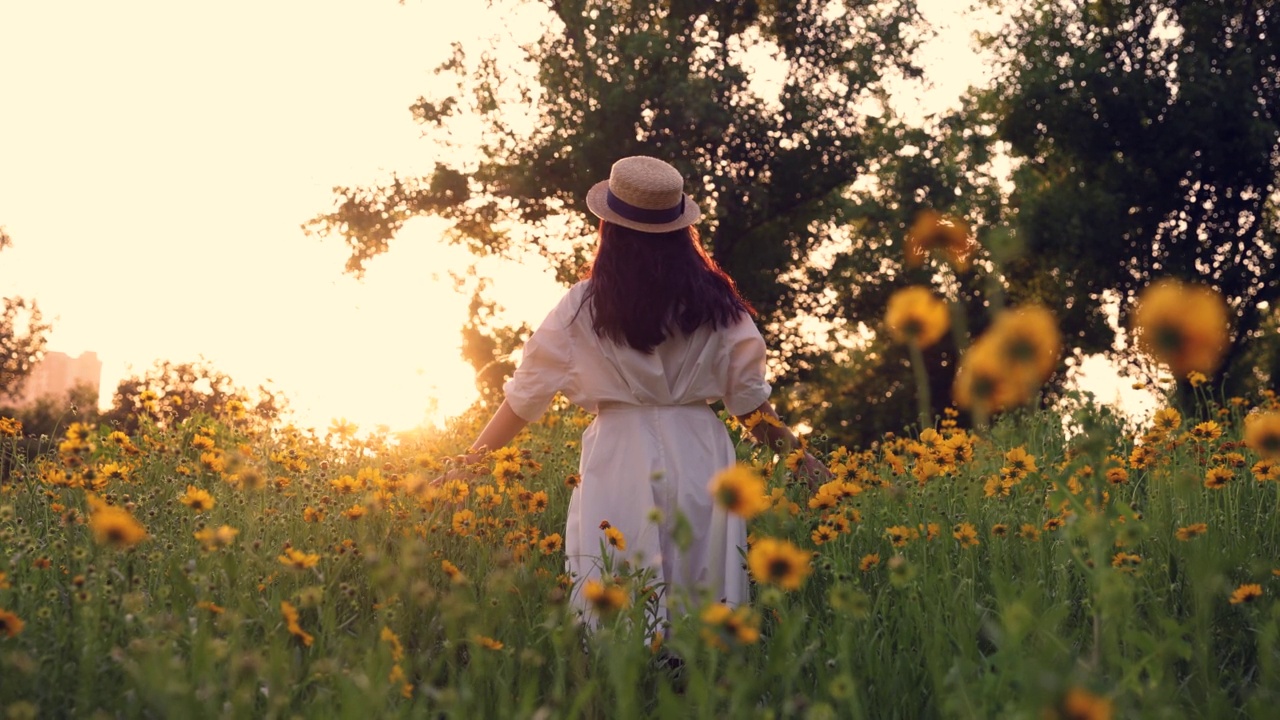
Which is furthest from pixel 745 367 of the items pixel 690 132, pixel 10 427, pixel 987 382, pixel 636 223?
pixel 690 132

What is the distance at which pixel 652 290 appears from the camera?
333 cm

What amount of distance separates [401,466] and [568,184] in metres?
9.77

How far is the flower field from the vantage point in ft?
5.92

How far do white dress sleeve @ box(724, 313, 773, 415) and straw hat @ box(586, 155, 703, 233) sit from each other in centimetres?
39

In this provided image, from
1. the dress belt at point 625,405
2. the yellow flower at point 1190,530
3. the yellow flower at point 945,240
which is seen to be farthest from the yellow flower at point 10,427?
the yellow flower at point 1190,530

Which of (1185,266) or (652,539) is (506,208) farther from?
(652,539)

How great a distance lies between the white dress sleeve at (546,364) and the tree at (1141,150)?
13967 millimetres

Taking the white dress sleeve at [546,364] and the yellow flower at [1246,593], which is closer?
the yellow flower at [1246,593]

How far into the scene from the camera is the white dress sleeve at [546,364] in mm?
3391

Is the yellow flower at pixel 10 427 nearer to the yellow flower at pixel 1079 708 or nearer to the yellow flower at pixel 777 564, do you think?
the yellow flower at pixel 777 564

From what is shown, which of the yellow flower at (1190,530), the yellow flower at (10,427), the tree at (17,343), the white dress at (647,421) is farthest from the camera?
the tree at (17,343)

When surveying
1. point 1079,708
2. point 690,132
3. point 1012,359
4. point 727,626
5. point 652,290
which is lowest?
point 1079,708

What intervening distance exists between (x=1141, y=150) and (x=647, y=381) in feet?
51.4

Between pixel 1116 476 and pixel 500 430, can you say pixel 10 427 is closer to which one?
pixel 500 430
